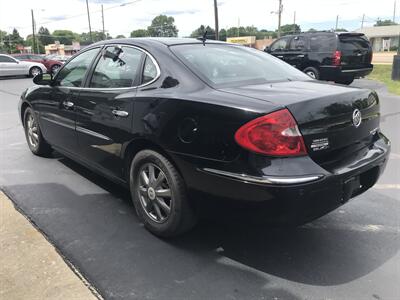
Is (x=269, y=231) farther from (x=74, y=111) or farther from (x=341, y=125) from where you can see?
(x=74, y=111)

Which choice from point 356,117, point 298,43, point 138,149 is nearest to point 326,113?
point 356,117

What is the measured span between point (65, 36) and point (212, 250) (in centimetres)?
14523

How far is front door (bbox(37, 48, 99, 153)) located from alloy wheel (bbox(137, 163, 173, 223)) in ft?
4.24

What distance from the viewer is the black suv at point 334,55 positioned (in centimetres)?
1291

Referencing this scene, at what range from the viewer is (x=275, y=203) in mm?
2484

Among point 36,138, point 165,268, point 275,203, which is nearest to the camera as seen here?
point 275,203

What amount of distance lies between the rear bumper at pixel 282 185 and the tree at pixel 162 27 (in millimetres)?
101160

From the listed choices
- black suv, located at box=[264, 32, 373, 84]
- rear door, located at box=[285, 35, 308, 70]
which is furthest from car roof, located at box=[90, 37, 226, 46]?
rear door, located at box=[285, 35, 308, 70]

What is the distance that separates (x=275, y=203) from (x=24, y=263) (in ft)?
5.86

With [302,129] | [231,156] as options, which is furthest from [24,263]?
[302,129]

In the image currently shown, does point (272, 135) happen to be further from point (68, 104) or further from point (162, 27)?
point (162, 27)

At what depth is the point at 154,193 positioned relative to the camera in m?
3.21

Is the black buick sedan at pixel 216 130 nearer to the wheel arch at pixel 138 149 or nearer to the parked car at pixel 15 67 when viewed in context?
the wheel arch at pixel 138 149

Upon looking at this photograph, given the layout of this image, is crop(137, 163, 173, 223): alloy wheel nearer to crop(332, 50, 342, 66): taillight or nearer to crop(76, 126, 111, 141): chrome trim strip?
crop(76, 126, 111, 141): chrome trim strip
